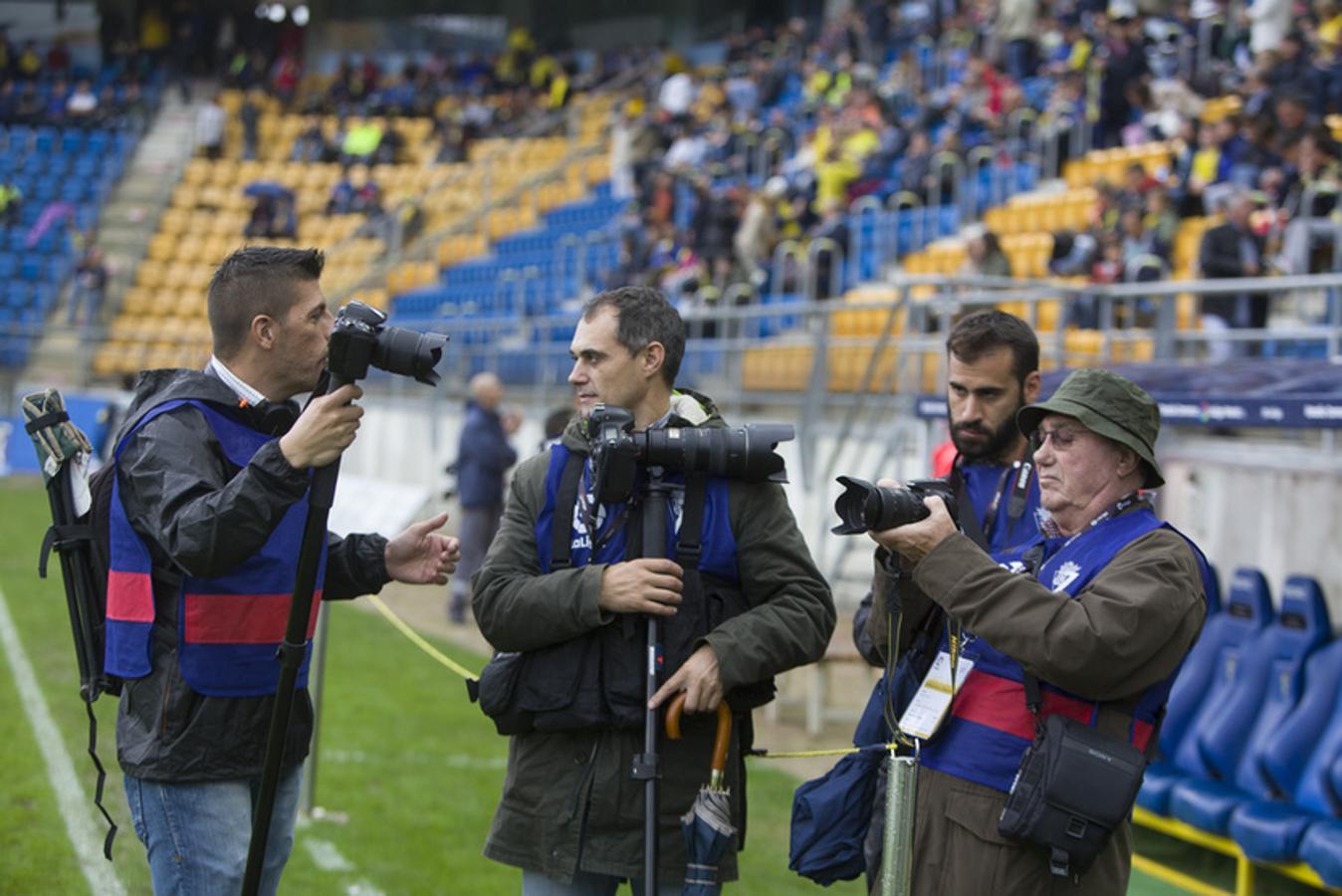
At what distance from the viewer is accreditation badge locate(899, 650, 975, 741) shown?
11.5ft

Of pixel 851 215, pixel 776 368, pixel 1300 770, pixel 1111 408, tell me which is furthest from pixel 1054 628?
pixel 851 215

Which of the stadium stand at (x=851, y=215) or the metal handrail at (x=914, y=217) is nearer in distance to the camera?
the stadium stand at (x=851, y=215)

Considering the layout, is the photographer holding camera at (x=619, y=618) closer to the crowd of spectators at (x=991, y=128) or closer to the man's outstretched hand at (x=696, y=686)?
the man's outstretched hand at (x=696, y=686)

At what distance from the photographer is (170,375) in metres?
3.66

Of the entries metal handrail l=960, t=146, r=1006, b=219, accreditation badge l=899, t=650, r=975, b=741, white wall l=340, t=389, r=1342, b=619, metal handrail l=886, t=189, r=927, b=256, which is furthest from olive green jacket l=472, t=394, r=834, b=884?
metal handrail l=960, t=146, r=1006, b=219

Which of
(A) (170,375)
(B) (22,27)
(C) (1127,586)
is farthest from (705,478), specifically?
(B) (22,27)

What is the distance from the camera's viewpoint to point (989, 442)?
13.5 feet

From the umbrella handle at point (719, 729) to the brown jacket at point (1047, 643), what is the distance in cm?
46

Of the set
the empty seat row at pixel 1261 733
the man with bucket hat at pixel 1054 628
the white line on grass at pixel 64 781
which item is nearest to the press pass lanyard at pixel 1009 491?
the man with bucket hat at pixel 1054 628

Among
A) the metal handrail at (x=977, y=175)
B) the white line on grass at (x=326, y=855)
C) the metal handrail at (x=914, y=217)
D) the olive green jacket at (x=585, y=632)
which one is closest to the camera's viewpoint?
the olive green jacket at (x=585, y=632)

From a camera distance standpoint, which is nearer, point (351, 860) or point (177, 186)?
point (351, 860)

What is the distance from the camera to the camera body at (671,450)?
3.29 m

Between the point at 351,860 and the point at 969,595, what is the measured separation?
397 centimetres

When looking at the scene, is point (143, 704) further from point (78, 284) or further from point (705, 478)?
point (78, 284)
